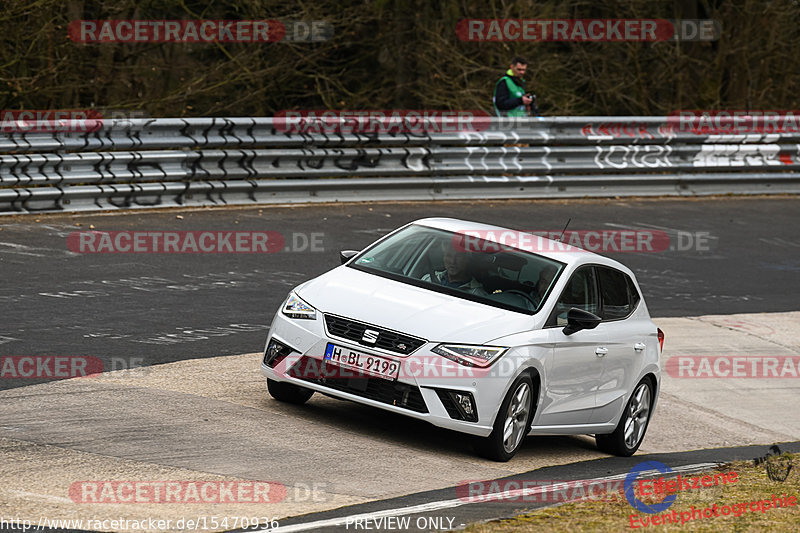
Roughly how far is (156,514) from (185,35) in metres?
18.8

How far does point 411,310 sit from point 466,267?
88cm

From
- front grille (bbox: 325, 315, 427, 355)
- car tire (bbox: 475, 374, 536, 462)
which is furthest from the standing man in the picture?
front grille (bbox: 325, 315, 427, 355)

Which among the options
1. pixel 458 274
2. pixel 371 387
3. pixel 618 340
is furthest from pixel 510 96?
pixel 371 387

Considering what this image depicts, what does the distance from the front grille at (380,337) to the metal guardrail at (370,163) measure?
8.42 meters

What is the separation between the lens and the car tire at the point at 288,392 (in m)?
8.92

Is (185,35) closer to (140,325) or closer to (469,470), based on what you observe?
(140,325)

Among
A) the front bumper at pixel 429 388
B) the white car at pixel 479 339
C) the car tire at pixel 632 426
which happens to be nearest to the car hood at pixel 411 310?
the white car at pixel 479 339

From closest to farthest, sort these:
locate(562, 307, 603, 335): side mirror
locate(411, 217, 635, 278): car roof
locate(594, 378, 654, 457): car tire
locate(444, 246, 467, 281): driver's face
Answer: locate(562, 307, 603, 335): side mirror, locate(444, 246, 467, 281): driver's face, locate(411, 217, 635, 278): car roof, locate(594, 378, 654, 457): car tire

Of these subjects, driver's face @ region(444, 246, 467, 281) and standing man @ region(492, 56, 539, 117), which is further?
standing man @ region(492, 56, 539, 117)

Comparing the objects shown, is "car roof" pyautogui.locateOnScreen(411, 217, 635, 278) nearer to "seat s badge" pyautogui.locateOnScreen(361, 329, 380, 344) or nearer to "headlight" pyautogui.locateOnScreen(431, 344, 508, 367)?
"headlight" pyautogui.locateOnScreen(431, 344, 508, 367)

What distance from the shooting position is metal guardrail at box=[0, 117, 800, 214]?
16031 mm

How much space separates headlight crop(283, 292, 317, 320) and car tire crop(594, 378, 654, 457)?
105 inches

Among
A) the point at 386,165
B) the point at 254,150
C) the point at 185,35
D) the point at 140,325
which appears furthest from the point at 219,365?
the point at 185,35

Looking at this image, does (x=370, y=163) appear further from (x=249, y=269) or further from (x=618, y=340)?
(x=618, y=340)
